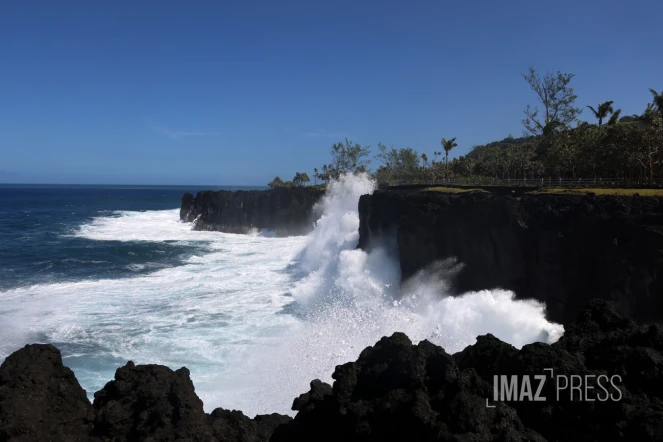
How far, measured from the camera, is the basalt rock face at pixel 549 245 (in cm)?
1480

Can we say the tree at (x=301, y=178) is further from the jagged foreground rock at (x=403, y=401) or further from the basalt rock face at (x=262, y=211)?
the jagged foreground rock at (x=403, y=401)

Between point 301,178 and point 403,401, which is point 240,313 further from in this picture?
point 301,178

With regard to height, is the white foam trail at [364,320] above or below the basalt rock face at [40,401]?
below

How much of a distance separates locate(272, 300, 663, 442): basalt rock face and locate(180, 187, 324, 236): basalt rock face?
43.7m

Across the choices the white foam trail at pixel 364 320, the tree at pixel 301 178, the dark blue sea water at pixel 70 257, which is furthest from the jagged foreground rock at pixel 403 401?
the tree at pixel 301 178

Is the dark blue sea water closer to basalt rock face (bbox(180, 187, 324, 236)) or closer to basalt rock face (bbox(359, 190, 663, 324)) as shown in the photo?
basalt rock face (bbox(180, 187, 324, 236))

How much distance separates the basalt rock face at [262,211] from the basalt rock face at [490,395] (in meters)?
43.7

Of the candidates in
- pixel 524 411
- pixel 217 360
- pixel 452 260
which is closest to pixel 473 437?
pixel 524 411

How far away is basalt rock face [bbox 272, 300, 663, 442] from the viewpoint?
6109 mm

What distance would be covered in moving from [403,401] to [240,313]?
15.0m

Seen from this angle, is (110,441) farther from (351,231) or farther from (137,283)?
(351,231)

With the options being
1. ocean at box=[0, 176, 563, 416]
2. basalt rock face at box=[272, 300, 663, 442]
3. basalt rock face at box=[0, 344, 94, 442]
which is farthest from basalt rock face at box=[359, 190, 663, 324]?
basalt rock face at box=[0, 344, 94, 442]

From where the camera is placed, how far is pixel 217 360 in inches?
614

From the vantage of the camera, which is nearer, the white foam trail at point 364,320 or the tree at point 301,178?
the white foam trail at point 364,320
